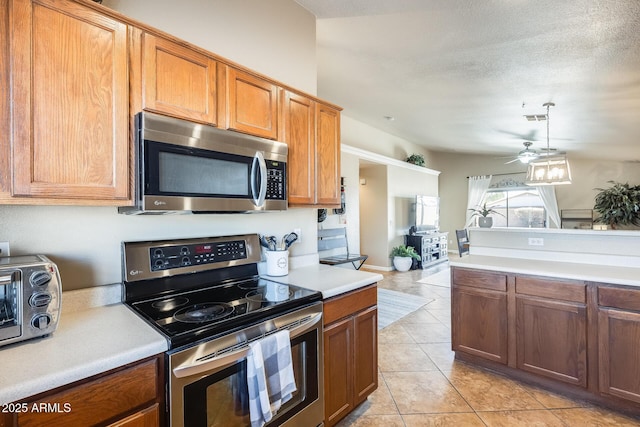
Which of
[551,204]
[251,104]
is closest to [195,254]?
[251,104]

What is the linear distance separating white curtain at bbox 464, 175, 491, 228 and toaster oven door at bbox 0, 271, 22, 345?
9493 millimetres

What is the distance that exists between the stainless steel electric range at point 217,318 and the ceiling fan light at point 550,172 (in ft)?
12.9

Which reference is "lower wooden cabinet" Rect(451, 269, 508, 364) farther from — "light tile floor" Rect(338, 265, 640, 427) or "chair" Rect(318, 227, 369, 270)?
"chair" Rect(318, 227, 369, 270)

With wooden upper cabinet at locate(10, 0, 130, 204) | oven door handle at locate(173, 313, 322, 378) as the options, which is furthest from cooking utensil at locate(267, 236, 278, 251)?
wooden upper cabinet at locate(10, 0, 130, 204)

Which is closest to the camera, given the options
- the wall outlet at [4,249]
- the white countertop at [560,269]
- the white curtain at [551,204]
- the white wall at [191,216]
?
the wall outlet at [4,249]

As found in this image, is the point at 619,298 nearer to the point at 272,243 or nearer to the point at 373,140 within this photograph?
the point at 272,243

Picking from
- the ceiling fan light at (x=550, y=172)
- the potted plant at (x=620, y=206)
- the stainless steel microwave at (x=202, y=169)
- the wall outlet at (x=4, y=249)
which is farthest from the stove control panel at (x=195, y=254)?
the potted plant at (x=620, y=206)

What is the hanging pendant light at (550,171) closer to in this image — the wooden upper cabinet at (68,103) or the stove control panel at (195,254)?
the stove control panel at (195,254)

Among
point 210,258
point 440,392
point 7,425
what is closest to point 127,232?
point 210,258

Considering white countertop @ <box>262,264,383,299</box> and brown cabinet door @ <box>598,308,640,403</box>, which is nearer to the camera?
white countertop @ <box>262,264,383,299</box>

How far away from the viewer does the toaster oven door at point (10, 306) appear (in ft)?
3.22

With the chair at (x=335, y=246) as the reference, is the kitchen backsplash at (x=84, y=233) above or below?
above

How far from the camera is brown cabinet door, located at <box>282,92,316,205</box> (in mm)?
2031

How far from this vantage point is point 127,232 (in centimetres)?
158
